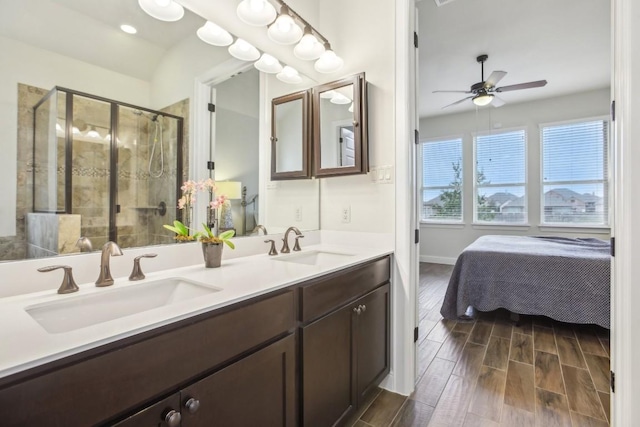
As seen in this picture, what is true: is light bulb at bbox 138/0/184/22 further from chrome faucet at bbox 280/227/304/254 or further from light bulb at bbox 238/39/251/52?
chrome faucet at bbox 280/227/304/254

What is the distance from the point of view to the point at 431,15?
9.28 ft

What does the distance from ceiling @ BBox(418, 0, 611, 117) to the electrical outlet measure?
202cm

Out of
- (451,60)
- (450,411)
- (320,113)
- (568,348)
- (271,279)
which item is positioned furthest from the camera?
(451,60)

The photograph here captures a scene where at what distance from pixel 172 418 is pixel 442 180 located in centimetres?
589

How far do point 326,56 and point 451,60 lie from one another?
2.48 m

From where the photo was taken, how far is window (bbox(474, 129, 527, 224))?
16.8 feet

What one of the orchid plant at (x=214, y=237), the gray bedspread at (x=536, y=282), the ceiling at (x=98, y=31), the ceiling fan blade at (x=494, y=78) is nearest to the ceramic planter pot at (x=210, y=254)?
the orchid plant at (x=214, y=237)

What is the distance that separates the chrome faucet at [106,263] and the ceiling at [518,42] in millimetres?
2994

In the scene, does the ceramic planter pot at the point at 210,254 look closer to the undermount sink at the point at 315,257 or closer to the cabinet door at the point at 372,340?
the undermount sink at the point at 315,257

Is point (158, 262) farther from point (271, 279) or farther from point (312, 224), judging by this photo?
point (312, 224)

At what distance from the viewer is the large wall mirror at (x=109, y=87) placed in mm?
971

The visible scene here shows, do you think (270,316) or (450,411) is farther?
(450,411)

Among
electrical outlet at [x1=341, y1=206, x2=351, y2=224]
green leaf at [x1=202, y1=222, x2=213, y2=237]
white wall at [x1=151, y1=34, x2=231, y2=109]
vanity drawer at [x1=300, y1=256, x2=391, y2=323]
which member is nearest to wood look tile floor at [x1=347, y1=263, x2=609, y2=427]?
vanity drawer at [x1=300, y1=256, x2=391, y2=323]

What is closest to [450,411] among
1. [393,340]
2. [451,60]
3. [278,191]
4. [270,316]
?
[393,340]
